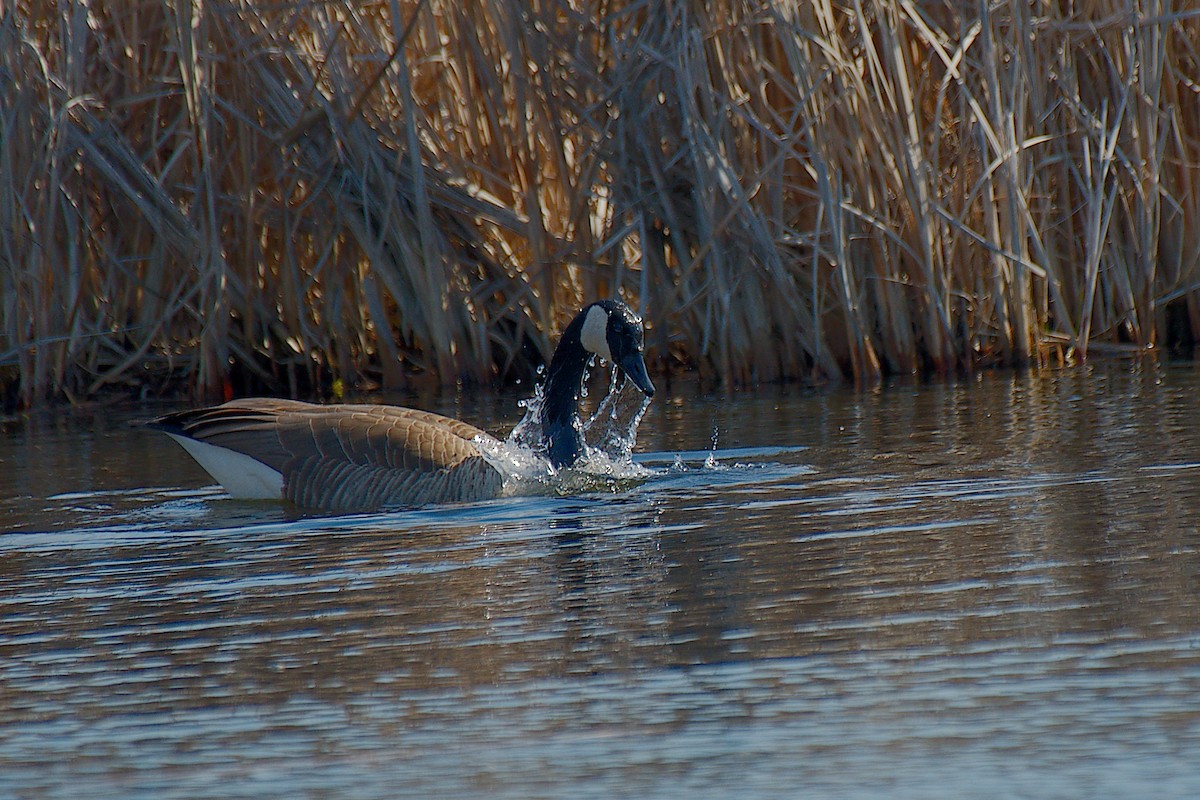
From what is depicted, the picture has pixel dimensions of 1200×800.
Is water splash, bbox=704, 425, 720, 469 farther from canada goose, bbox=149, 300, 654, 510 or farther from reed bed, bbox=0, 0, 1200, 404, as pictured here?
reed bed, bbox=0, 0, 1200, 404

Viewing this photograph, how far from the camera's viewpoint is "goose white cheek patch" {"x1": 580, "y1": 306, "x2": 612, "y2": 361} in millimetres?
8312

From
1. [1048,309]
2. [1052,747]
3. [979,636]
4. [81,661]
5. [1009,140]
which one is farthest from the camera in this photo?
[1048,309]

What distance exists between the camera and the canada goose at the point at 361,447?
740 centimetres

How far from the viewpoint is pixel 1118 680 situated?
3512 millimetres

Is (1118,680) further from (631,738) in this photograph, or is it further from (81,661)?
(81,661)

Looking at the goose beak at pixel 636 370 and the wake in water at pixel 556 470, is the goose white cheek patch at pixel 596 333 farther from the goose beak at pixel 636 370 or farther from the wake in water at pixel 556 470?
the wake in water at pixel 556 470

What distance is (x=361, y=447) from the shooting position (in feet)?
24.6

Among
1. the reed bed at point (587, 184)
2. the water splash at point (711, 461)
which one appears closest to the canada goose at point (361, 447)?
the water splash at point (711, 461)

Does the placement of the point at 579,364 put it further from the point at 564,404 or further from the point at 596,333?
the point at 564,404

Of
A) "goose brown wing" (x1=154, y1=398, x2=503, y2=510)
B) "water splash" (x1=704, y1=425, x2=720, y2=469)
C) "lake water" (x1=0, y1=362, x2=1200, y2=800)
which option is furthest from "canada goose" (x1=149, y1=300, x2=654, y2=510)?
"water splash" (x1=704, y1=425, x2=720, y2=469)

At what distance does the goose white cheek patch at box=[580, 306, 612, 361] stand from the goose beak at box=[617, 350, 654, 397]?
12 centimetres

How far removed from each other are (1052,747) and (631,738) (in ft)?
2.47

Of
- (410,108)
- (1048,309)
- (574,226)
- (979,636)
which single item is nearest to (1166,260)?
(1048,309)

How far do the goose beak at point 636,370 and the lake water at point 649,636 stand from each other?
0.42 metres
